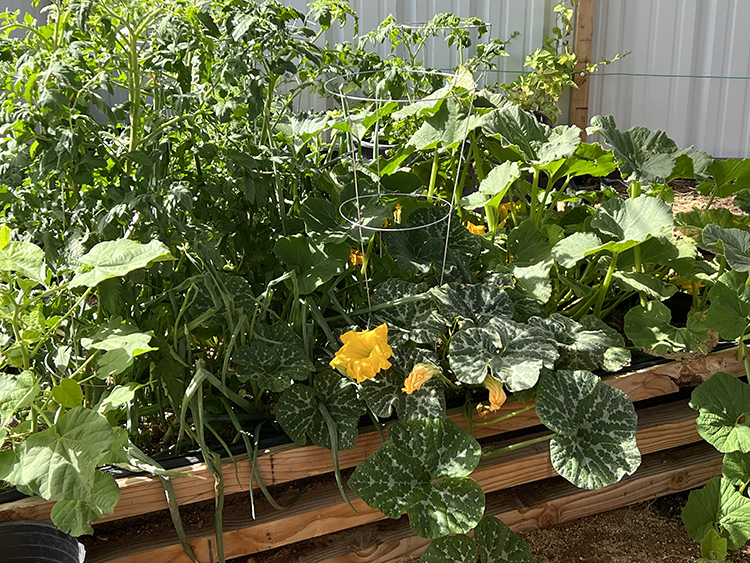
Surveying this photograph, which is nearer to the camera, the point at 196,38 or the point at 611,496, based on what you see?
the point at 196,38

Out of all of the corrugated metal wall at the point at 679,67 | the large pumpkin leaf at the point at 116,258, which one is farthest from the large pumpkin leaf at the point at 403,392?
the corrugated metal wall at the point at 679,67

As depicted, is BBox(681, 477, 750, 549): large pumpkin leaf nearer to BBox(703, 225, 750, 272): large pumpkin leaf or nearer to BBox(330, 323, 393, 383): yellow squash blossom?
BBox(703, 225, 750, 272): large pumpkin leaf

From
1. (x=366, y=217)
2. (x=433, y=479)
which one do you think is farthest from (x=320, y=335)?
(x=433, y=479)

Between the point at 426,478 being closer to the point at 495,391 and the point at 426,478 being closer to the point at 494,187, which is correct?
the point at 495,391

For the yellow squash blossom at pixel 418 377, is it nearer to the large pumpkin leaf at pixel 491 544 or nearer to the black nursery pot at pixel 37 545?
the large pumpkin leaf at pixel 491 544

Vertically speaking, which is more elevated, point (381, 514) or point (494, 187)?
point (494, 187)

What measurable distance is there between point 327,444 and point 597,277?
74cm

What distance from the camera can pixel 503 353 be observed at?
1.17 meters

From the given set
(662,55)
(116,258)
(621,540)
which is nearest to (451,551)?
(621,540)

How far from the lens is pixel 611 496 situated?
4.69 ft

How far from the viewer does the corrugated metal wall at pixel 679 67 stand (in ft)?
12.7

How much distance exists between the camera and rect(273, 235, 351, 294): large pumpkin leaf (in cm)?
122

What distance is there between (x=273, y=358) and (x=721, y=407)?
2.53 feet

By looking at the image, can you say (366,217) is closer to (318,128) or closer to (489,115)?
(318,128)
